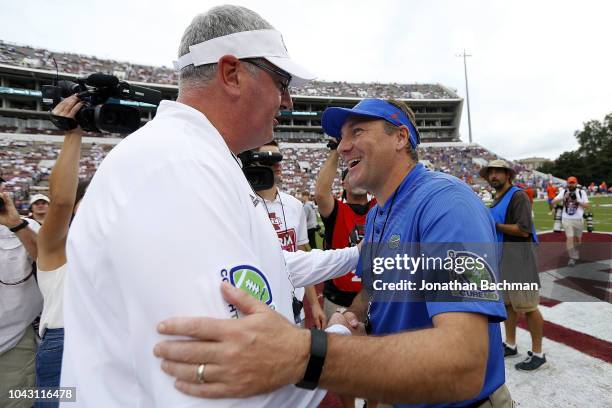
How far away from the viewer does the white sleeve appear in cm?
240

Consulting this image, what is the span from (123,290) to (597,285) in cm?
816

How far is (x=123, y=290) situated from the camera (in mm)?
752

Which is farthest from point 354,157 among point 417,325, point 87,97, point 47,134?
point 47,134

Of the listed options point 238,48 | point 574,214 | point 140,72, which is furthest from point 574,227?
point 140,72

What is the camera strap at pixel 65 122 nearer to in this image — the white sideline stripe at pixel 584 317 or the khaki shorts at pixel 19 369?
the khaki shorts at pixel 19 369

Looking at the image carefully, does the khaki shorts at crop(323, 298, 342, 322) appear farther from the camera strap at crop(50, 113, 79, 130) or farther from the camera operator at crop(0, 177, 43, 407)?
the camera strap at crop(50, 113, 79, 130)

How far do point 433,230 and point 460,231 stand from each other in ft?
0.35

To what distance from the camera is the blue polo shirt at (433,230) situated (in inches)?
47.7

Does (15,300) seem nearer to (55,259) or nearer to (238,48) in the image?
(55,259)

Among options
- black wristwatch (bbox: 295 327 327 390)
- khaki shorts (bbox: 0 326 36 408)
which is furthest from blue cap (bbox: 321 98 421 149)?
khaki shorts (bbox: 0 326 36 408)

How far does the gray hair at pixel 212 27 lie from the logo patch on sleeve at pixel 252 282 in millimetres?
715

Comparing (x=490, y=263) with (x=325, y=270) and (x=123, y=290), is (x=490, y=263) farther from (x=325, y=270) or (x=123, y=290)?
(x=325, y=270)

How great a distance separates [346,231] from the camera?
3.99m

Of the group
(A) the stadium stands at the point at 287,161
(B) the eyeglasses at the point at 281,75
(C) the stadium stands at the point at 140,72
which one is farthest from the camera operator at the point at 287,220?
(C) the stadium stands at the point at 140,72
